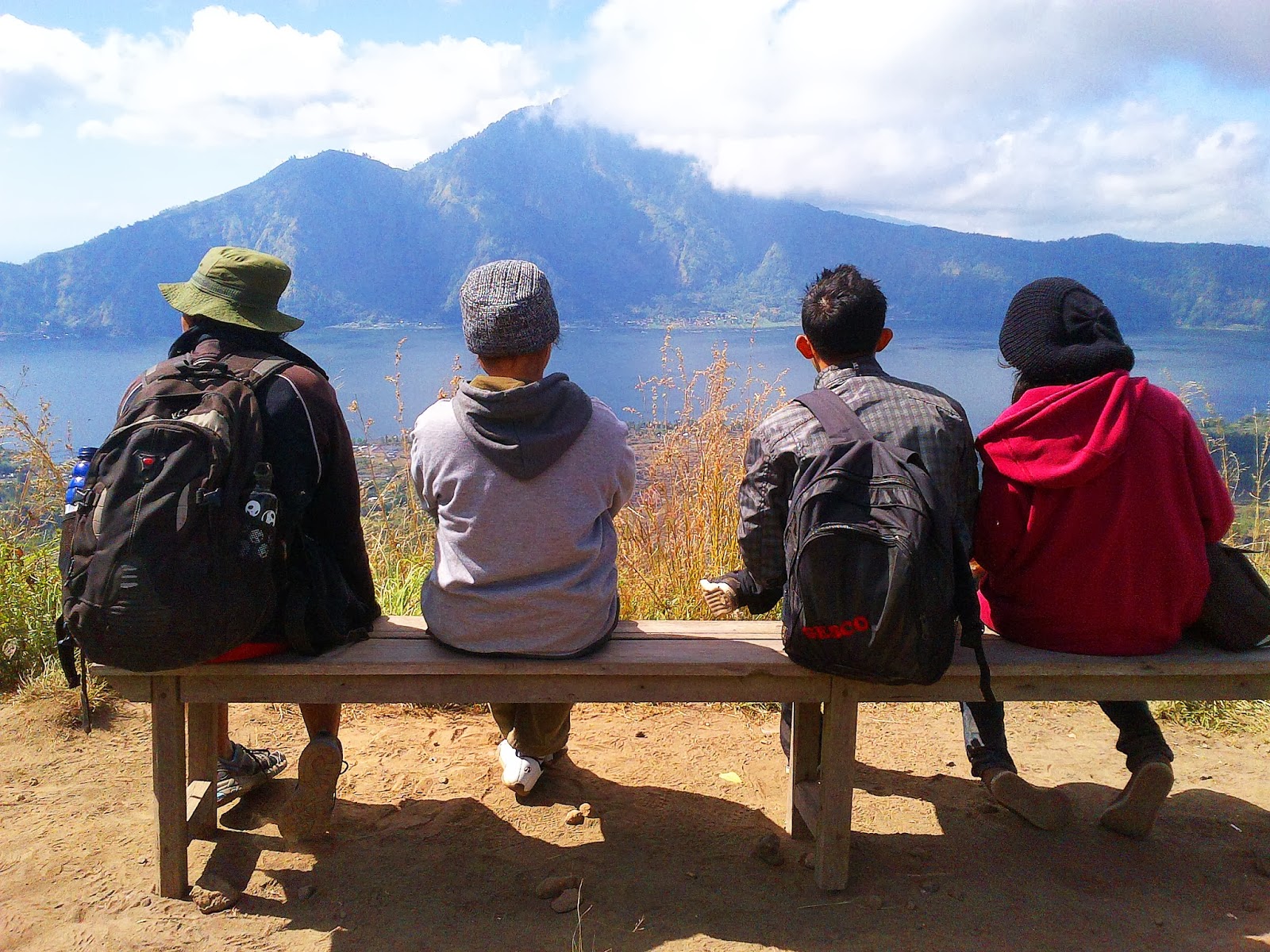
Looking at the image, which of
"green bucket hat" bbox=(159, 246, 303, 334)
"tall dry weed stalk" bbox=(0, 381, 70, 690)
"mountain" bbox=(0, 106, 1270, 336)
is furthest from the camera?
"mountain" bbox=(0, 106, 1270, 336)

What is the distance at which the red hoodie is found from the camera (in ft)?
7.35

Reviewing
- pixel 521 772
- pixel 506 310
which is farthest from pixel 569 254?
pixel 506 310

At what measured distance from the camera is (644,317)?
48.3 meters

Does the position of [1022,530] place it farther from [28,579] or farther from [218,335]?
[28,579]

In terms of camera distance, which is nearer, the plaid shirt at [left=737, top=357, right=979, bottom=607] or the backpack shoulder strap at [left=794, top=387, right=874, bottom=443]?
the backpack shoulder strap at [left=794, top=387, right=874, bottom=443]

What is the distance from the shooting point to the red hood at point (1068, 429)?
222 cm

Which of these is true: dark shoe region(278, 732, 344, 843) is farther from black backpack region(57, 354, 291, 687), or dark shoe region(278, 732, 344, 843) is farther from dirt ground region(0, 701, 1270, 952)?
black backpack region(57, 354, 291, 687)

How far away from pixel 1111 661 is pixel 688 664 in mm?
1126

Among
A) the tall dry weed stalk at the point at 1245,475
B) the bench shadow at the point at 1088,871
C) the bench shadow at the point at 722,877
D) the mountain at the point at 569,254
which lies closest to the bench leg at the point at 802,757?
the bench shadow at the point at 722,877

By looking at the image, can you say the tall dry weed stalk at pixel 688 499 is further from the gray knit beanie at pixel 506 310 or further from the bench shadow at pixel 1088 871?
the gray knit beanie at pixel 506 310

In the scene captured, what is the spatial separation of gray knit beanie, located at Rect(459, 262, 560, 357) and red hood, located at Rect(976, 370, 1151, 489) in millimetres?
1244

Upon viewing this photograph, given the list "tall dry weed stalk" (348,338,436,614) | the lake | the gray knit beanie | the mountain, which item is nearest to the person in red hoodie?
the lake

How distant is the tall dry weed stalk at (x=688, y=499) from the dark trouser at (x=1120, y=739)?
4.93 feet

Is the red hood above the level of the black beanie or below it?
below
